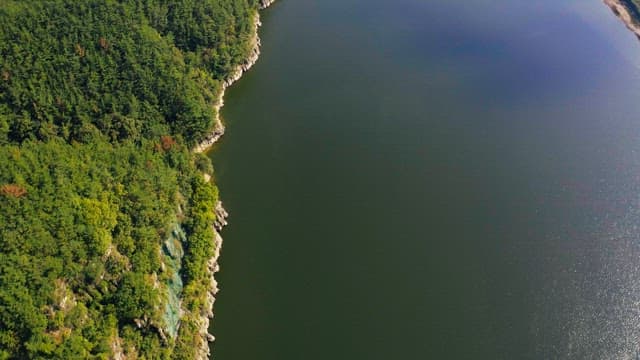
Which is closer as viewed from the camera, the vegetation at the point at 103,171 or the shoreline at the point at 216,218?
the vegetation at the point at 103,171

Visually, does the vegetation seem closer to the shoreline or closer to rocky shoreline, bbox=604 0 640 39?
the shoreline

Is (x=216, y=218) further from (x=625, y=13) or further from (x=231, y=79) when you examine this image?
(x=625, y=13)

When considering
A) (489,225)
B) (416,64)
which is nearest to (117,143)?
(489,225)

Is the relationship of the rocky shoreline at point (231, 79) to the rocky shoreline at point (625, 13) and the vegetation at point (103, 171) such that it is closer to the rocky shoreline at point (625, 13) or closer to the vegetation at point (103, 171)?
the vegetation at point (103, 171)

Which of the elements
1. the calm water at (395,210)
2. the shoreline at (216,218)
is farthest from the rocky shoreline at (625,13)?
the shoreline at (216,218)

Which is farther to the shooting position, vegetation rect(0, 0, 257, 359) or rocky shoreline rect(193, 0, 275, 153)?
rocky shoreline rect(193, 0, 275, 153)

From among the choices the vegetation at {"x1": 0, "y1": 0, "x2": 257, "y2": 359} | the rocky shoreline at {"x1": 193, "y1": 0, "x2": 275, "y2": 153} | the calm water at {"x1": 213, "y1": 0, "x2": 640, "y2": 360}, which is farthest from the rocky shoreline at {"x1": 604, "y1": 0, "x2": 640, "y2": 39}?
the vegetation at {"x1": 0, "y1": 0, "x2": 257, "y2": 359}
